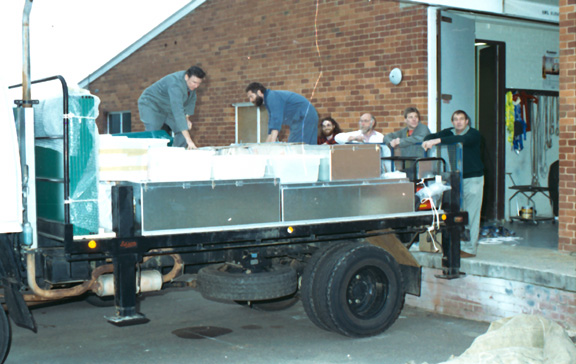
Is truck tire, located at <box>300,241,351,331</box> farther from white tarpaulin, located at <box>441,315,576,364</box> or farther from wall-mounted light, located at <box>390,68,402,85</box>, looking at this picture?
wall-mounted light, located at <box>390,68,402,85</box>

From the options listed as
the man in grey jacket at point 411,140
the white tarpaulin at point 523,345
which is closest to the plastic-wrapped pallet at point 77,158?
the white tarpaulin at point 523,345

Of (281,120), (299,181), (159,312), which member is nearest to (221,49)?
(281,120)

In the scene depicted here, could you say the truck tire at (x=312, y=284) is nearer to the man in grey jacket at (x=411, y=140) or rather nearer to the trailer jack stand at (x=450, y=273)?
the trailer jack stand at (x=450, y=273)

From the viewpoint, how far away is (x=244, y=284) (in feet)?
22.5

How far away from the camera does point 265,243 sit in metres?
6.78

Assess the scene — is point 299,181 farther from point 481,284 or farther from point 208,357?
point 481,284

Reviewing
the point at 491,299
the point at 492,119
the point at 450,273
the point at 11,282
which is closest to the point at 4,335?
the point at 11,282

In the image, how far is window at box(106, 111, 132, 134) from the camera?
18031 mm

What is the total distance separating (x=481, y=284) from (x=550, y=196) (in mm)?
5980

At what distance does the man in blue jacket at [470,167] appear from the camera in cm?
890

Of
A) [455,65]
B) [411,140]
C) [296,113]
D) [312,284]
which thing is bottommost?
[312,284]

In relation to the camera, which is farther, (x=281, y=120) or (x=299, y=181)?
(x=281, y=120)

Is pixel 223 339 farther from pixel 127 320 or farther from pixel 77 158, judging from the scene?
pixel 77 158

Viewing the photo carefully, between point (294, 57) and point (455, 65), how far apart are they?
10.7ft
